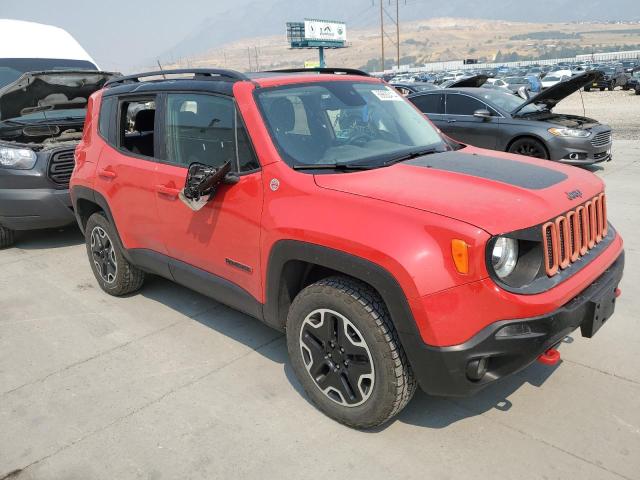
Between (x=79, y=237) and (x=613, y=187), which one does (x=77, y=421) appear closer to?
(x=79, y=237)

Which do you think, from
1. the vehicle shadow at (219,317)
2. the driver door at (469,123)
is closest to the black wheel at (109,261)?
the vehicle shadow at (219,317)

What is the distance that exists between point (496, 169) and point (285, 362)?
179cm

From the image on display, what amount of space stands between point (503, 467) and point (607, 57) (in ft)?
317

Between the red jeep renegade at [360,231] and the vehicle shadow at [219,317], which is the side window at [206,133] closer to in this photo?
the red jeep renegade at [360,231]

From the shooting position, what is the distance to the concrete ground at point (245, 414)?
266 centimetres

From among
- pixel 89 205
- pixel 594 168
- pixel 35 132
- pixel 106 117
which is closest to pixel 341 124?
pixel 106 117

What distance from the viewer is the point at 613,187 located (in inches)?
314

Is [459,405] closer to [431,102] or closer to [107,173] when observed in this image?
[107,173]

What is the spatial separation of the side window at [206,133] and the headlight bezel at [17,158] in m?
3.12

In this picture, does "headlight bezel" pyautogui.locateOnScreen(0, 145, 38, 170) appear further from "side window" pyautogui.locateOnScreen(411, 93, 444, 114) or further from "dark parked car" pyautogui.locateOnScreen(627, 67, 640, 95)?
"dark parked car" pyautogui.locateOnScreen(627, 67, 640, 95)

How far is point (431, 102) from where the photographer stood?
10.6 metres

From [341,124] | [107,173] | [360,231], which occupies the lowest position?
[360,231]

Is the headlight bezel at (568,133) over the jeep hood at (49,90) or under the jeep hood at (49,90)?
under

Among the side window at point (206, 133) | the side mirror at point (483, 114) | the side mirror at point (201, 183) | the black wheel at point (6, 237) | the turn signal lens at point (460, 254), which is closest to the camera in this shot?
the turn signal lens at point (460, 254)
